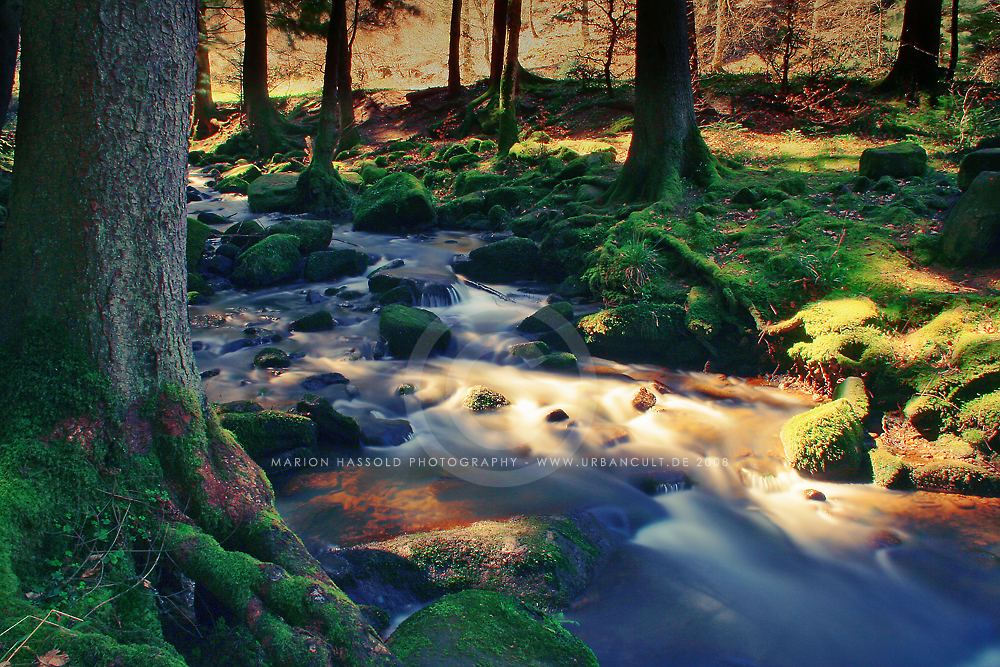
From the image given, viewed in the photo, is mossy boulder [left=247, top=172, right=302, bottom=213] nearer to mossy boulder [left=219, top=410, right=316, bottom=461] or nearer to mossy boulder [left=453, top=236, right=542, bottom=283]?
mossy boulder [left=453, top=236, right=542, bottom=283]

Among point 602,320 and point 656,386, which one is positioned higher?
point 602,320

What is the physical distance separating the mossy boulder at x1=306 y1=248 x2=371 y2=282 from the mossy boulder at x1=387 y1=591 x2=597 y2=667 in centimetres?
882

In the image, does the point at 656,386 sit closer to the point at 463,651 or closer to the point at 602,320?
the point at 602,320

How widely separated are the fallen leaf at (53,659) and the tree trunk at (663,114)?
10.2 metres

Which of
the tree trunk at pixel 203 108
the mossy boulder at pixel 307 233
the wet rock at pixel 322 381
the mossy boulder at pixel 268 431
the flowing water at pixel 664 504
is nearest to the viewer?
the flowing water at pixel 664 504

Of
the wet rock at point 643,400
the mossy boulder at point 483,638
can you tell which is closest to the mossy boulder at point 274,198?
the wet rock at point 643,400

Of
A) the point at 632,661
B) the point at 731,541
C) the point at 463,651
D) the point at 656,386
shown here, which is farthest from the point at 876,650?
the point at 656,386

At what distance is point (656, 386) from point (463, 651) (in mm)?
4758

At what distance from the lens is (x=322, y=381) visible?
7.32m

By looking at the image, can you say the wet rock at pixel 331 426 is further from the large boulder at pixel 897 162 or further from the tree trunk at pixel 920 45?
the tree trunk at pixel 920 45

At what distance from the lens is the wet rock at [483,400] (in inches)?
278

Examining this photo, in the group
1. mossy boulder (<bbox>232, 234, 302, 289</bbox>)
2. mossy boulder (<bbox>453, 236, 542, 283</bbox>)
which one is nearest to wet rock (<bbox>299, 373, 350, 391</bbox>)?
mossy boulder (<bbox>453, 236, 542, 283</bbox>)

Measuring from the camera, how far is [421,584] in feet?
13.1

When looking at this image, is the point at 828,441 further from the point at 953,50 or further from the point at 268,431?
the point at 953,50
